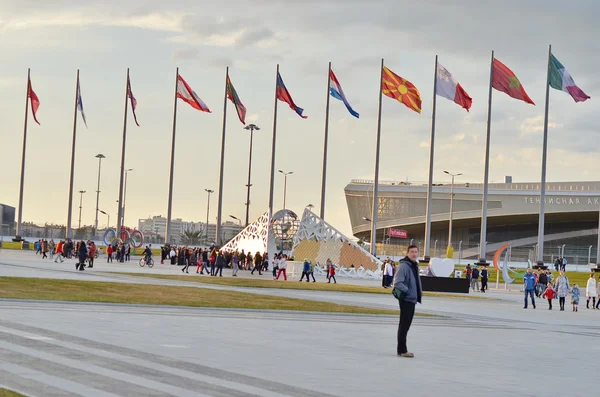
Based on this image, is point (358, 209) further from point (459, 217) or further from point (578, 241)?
point (578, 241)

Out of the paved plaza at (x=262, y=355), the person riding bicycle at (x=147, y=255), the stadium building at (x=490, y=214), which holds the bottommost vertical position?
the paved plaza at (x=262, y=355)

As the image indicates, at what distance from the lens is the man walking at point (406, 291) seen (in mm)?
15242

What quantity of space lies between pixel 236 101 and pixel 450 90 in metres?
14.4

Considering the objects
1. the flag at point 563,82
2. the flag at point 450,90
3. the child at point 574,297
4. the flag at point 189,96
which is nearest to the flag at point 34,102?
the flag at point 189,96

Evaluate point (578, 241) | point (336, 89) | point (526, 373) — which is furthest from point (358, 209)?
point (526, 373)

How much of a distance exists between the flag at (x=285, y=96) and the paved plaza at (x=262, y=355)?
3867 cm

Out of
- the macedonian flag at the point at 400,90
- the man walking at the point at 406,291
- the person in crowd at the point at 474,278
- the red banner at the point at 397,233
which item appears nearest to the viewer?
the man walking at the point at 406,291

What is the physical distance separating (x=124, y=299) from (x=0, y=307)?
5.14 meters

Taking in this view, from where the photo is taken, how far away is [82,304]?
23375 millimetres

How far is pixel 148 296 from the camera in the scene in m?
27.3

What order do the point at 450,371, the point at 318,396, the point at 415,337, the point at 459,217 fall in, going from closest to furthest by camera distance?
the point at 318,396 < the point at 450,371 < the point at 415,337 < the point at 459,217

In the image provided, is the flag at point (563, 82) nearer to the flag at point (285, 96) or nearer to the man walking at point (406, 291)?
the flag at point (285, 96)

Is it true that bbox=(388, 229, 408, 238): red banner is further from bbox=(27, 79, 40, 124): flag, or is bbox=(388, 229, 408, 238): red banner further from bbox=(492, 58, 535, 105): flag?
bbox=(492, 58, 535, 105): flag

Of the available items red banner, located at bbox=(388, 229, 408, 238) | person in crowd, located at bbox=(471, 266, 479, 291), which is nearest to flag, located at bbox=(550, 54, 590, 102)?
person in crowd, located at bbox=(471, 266, 479, 291)
